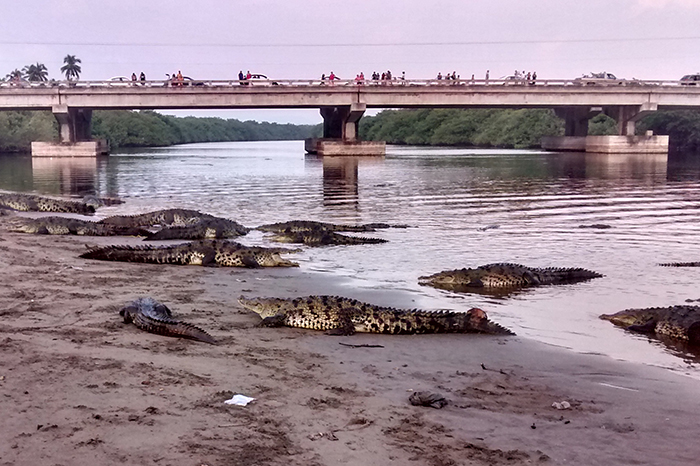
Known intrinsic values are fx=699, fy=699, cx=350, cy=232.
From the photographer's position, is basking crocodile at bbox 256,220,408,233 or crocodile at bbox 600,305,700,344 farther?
basking crocodile at bbox 256,220,408,233

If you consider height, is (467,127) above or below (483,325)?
above

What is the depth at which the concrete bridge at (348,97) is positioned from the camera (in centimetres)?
5909

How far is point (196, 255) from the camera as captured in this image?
12266 mm

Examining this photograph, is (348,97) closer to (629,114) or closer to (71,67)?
(629,114)

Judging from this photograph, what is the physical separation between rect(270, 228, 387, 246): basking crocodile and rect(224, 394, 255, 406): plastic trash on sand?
953cm

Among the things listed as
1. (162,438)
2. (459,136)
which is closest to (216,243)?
(162,438)

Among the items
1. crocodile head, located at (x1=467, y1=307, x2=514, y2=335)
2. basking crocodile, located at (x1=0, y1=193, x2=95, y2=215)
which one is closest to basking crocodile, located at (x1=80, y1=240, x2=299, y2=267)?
crocodile head, located at (x1=467, y1=307, x2=514, y2=335)

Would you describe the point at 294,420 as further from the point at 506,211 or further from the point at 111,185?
the point at 111,185

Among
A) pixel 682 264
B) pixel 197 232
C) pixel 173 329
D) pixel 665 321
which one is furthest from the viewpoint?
pixel 197 232

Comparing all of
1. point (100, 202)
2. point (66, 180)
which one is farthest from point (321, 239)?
point (66, 180)

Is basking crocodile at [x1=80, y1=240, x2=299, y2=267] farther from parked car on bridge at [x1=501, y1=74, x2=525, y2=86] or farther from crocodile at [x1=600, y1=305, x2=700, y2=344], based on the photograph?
parked car on bridge at [x1=501, y1=74, x2=525, y2=86]

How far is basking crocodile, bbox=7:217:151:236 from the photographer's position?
15648 millimetres

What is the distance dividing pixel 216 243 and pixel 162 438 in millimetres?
8040

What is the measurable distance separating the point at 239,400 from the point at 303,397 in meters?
0.54
